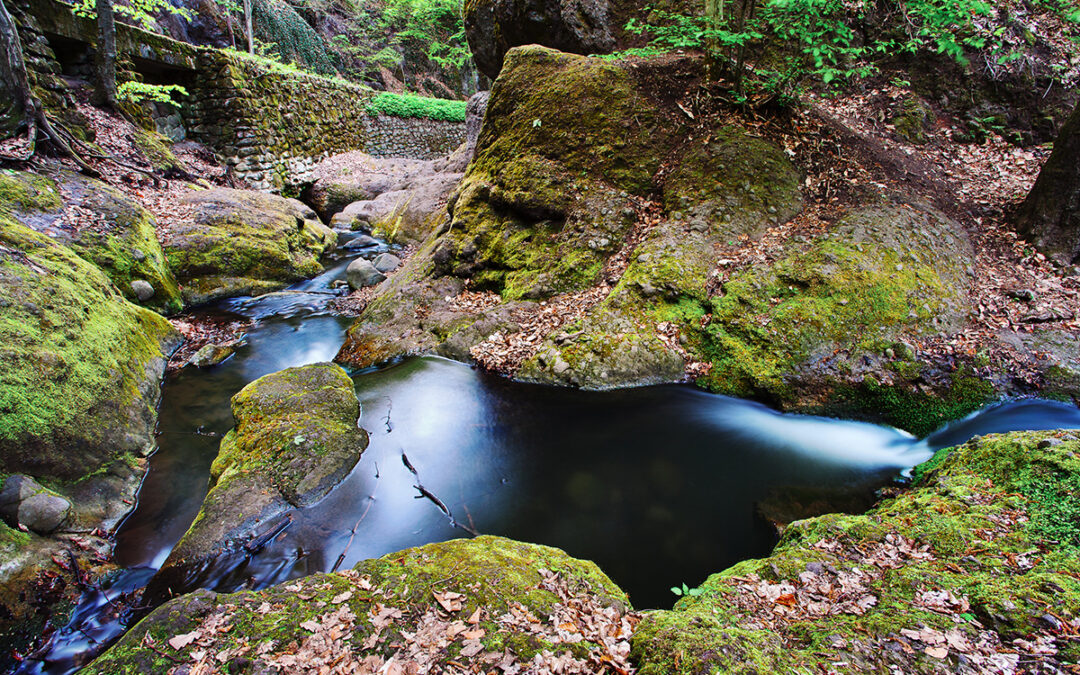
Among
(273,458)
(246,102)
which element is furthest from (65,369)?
(246,102)

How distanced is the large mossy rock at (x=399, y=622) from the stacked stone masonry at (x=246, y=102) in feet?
40.3

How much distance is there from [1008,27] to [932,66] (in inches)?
50.9

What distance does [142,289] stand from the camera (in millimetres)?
7160

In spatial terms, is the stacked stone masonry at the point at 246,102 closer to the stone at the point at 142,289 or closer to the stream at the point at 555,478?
the stone at the point at 142,289

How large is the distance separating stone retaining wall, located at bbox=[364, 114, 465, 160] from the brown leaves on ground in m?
22.3

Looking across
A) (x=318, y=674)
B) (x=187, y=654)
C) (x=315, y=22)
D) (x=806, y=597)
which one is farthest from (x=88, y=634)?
(x=315, y=22)

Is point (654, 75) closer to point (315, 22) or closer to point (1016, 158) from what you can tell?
point (1016, 158)

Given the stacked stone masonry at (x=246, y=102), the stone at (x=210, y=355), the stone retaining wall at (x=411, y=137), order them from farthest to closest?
1. the stone retaining wall at (x=411, y=137)
2. the stacked stone masonry at (x=246, y=102)
3. the stone at (x=210, y=355)

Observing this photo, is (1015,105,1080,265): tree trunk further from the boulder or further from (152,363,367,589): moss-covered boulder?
(152,363,367,589): moss-covered boulder

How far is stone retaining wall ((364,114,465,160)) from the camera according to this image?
21188mm

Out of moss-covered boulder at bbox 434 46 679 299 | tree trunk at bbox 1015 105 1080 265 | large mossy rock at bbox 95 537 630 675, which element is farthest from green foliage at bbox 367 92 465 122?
large mossy rock at bbox 95 537 630 675

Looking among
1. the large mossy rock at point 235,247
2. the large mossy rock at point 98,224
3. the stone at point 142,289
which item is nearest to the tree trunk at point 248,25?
the large mossy rock at point 235,247

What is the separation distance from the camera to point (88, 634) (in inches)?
115

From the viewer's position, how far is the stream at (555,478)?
11.6ft
